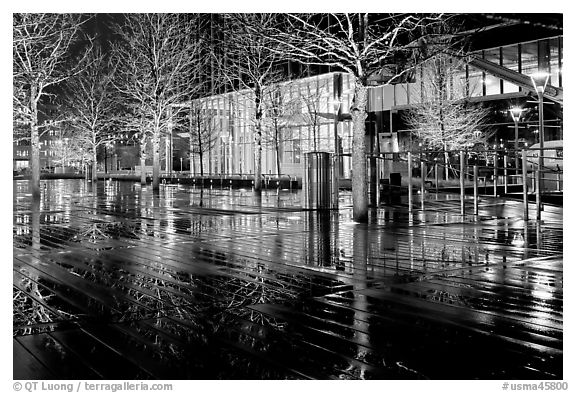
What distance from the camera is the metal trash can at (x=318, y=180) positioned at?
15961 mm

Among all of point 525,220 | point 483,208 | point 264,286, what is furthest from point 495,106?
point 264,286

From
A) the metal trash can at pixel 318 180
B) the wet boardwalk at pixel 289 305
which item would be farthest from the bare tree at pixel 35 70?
the wet boardwalk at pixel 289 305

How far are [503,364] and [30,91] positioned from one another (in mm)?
24498

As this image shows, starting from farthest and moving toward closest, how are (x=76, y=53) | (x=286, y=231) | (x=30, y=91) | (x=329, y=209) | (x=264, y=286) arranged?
1. (x=76, y=53)
2. (x=30, y=91)
3. (x=329, y=209)
4. (x=286, y=231)
5. (x=264, y=286)

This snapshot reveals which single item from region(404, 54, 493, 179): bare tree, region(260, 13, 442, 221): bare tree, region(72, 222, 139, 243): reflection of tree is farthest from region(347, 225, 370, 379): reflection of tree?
region(404, 54, 493, 179): bare tree

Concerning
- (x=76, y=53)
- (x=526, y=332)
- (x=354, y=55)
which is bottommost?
(x=526, y=332)

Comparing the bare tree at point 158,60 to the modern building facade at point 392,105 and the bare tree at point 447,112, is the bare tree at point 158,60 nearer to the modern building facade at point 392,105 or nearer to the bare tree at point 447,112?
the modern building facade at point 392,105

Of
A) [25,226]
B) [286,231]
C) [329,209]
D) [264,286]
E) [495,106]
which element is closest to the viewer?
[264,286]

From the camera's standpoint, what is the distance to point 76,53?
99.7 feet

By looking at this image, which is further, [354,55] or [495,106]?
[495,106]

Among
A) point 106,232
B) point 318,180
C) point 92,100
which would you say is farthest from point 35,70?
point 92,100

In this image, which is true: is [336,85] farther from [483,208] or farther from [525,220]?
[525,220]

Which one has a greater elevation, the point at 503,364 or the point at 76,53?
the point at 76,53

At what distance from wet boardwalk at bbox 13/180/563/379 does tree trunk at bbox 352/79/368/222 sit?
2150 millimetres
